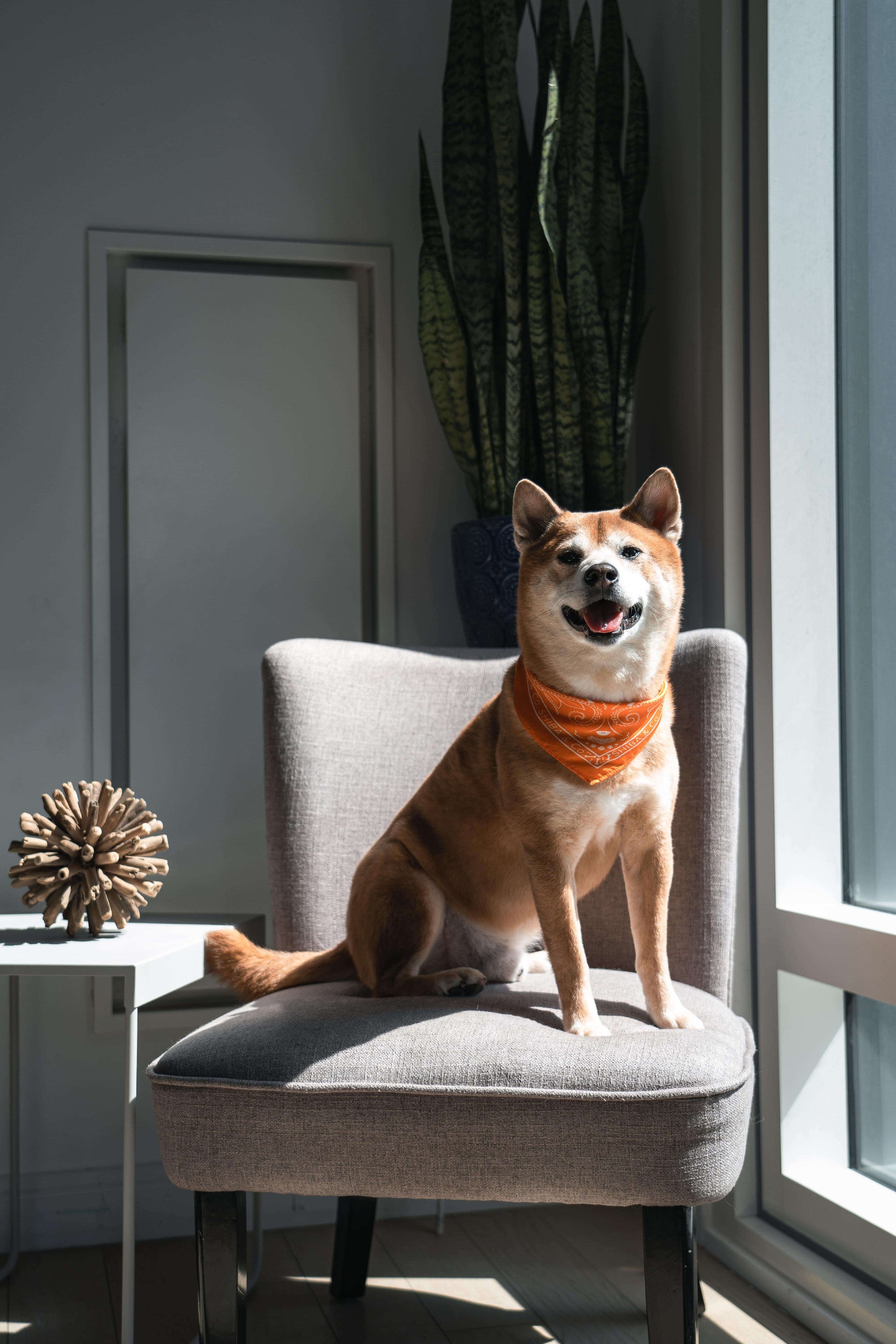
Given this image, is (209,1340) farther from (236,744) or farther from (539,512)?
(236,744)

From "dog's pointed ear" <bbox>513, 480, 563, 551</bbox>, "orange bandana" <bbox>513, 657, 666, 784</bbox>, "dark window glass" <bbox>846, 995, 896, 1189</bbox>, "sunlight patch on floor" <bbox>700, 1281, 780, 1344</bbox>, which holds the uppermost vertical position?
"dog's pointed ear" <bbox>513, 480, 563, 551</bbox>

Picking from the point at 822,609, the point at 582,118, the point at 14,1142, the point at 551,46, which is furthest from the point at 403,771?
the point at 551,46

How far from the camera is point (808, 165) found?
1754 millimetres

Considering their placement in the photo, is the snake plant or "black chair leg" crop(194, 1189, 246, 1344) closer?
"black chair leg" crop(194, 1189, 246, 1344)

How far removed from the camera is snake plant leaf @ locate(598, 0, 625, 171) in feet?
6.52

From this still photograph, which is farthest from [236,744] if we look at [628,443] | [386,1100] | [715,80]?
[715,80]

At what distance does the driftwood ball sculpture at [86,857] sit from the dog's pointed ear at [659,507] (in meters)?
0.85

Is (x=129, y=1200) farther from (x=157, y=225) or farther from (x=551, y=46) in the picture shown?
(x=551, y=46)

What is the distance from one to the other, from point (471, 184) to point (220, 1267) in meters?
1.75

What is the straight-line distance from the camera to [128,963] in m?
1.37

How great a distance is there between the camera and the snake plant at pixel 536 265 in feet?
6.21

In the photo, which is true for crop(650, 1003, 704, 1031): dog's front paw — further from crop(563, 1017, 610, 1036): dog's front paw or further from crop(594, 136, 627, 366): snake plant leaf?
crop(594, 136, 627, 366): snake plant leaf

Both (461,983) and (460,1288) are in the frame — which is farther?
(460,1288)

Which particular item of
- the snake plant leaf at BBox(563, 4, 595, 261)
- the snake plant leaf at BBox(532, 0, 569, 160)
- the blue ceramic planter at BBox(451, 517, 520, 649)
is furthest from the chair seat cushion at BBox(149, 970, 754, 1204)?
the snake plant leaf at BBox(532, 0, 569, 160)
